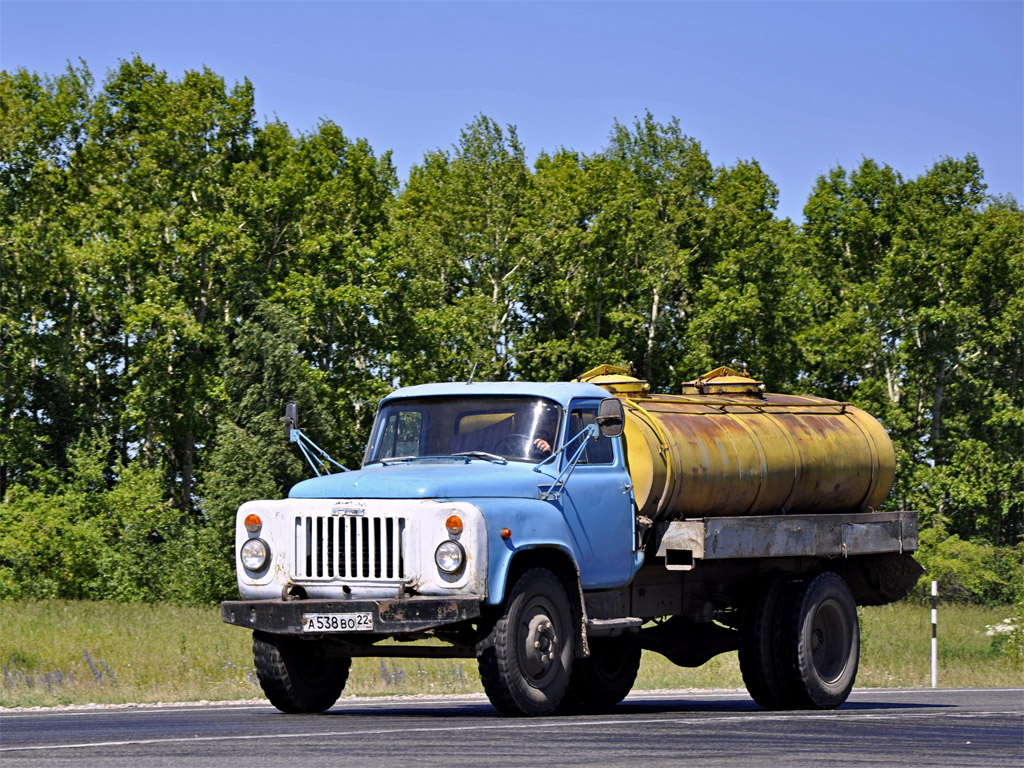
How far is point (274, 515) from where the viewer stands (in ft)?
38.8

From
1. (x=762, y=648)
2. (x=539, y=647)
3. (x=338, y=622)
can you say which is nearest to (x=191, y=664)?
(x=762, y=648)

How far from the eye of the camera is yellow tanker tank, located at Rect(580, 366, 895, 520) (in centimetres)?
1345

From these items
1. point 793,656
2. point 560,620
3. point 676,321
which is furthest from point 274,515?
point 676,321

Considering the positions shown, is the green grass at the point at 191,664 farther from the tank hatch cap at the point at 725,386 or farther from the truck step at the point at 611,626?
the truck step at the point at 611,626

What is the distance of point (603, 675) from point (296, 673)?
162 inches

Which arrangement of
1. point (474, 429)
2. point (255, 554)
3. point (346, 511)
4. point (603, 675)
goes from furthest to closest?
point (603, 675) → point (474, 429) → point (255, 554) → point (346, 511)

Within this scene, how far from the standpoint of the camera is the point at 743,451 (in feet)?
47.1

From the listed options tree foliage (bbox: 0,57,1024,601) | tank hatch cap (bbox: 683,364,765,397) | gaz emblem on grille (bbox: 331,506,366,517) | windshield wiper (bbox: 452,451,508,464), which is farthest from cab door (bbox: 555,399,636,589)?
tree foliage (bbox: 0,57,1024,601)

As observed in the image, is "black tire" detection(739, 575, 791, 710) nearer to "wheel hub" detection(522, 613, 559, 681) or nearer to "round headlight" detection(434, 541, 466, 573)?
"wheel hub" detection(522, 613, 559, 681)

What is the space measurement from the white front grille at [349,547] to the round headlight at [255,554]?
0.29 m

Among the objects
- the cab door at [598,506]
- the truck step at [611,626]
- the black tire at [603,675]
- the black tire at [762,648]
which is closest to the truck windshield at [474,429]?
the cab door at [598,506]

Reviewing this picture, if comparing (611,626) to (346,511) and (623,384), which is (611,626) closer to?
(346,511)

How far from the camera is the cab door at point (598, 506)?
12.4m

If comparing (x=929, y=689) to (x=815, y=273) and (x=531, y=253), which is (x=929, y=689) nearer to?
(x=531, y=253)
